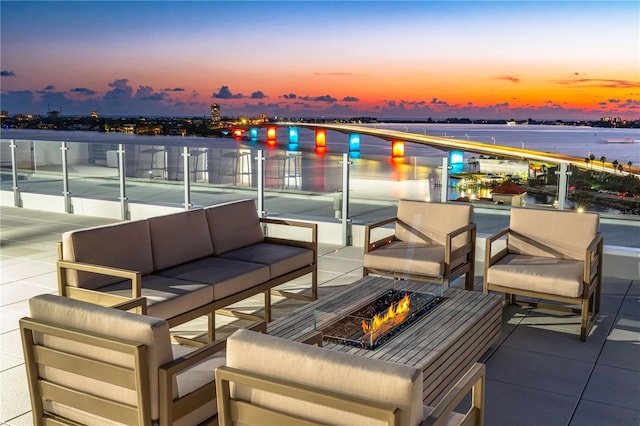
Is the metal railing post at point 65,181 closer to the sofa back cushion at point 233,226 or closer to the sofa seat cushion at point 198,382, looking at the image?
the sofa back cushion at point 233,226

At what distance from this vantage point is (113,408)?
2699 millimetres

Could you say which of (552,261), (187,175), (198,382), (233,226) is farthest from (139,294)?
(187,175)

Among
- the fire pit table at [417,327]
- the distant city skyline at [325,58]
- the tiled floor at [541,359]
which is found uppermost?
the distant city skyline at [325,58]

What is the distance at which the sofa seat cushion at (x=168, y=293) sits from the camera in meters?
4.20

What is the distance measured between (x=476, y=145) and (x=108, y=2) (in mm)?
16598

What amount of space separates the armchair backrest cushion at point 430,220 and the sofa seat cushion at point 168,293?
241cm

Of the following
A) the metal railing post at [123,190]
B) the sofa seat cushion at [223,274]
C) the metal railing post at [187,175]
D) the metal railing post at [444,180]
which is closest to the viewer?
the sofa seat cushion at [223,274]

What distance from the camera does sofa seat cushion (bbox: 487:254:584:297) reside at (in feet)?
16.3

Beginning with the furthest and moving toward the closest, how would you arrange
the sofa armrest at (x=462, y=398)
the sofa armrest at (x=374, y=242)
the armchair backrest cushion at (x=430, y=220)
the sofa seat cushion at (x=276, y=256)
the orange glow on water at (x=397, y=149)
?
the orange glow on water at (x=397, y=149)
the armchair backrest cushion at (x=430, y=220)
the sofa armrest at (x=374, y=242)
the sofa seat cushion at (x=276, y=256)
the sofa armrest at (x=462, y=398)

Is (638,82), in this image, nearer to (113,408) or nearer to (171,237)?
(171,237)

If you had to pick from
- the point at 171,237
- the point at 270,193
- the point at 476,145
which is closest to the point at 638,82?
the point at 476,145

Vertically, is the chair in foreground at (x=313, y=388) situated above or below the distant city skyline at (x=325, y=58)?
below

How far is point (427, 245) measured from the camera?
6.14 m

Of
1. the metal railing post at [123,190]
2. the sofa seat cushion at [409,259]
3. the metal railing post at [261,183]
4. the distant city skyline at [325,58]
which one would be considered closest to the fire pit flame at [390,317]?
the sofa seat cushion at [409,259]
